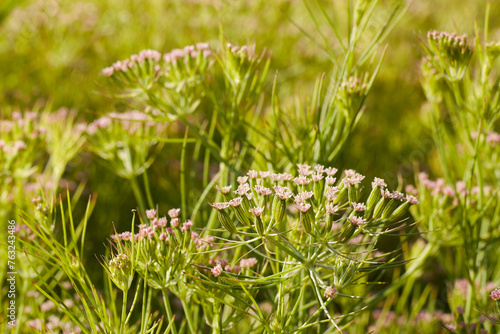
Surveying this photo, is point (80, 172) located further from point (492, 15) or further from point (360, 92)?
point (492, 15)

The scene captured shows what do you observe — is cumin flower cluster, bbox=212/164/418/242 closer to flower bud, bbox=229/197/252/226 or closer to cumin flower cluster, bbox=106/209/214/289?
flower bud, bbox=229/197/252/226

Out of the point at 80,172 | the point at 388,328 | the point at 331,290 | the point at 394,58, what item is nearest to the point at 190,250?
the point at 331,290

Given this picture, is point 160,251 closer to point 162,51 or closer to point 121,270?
point 121,270

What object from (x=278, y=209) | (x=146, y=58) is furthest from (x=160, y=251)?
(x=146, y=58)

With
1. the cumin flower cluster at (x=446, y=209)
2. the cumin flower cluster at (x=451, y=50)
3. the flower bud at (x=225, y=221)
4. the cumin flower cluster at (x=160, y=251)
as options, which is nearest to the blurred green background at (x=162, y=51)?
the cumin flower cluster at (x=446, y=209)

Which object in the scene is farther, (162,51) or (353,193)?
(162,51)

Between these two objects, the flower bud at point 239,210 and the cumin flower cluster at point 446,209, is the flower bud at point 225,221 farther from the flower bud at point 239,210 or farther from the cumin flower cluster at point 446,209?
the cumin flower cluster at point 446,209

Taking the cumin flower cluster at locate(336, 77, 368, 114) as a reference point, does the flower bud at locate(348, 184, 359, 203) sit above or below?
below

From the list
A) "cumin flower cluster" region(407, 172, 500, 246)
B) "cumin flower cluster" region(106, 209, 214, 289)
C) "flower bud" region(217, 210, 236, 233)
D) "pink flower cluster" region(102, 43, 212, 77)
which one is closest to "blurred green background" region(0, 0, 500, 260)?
"cumin flower cluster" region(407, 172, 500, 246)
